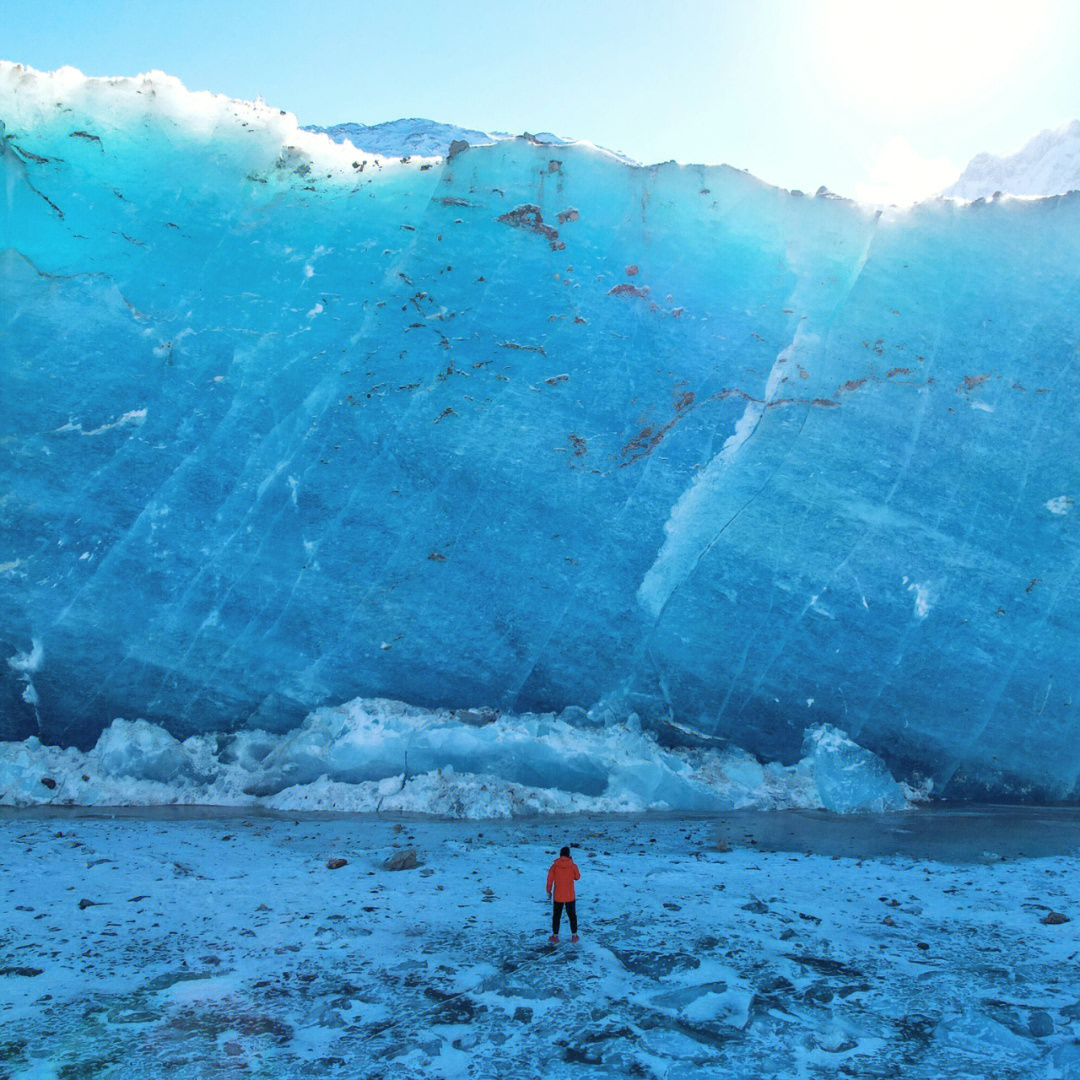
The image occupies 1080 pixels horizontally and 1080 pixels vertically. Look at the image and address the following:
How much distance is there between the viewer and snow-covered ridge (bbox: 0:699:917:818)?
7.35 meters

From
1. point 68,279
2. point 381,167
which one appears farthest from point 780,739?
point 68,279

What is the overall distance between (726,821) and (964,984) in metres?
3.72

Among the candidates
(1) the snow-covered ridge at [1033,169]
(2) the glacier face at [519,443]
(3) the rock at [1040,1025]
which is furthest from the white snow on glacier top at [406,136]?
(3) the rock at [1040,1025]

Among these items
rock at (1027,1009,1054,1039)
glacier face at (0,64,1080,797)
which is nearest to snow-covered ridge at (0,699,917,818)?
glacier face at (0,64,1080,797)

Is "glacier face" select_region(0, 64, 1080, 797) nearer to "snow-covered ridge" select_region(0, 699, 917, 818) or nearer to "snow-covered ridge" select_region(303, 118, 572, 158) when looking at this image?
"snow-covered ridge" select_region(0, 699, 917, 818)

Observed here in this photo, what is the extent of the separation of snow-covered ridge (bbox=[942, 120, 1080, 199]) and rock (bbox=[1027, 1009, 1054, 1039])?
16.4 m

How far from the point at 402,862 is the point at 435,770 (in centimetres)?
222

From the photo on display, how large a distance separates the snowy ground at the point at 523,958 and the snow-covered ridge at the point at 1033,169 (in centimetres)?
1554

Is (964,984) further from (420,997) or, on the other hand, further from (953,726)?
(953,726)

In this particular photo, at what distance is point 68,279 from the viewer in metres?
8.54

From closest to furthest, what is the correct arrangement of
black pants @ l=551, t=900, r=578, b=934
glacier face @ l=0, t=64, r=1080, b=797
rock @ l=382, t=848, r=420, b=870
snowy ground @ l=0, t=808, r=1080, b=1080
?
snowy ground @ l=0, t=808, r=1080, b=1080 < black pants @ l=551, t=900, r=578, b=934 < rock @ l=382, t=848, r=420, b=870 < glacier face @ l=0, t=64, r=1080, b=797

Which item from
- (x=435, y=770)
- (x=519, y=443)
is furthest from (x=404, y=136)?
(x=435, y=770)

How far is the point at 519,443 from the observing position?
8.62 m

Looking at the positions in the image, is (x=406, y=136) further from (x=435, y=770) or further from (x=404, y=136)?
(x=435, y=770)
